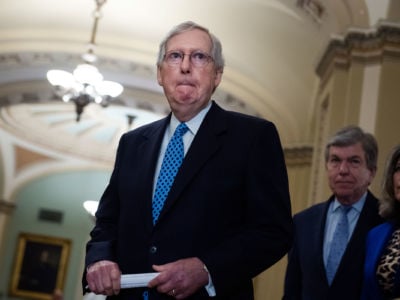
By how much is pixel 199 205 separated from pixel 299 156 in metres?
8.33

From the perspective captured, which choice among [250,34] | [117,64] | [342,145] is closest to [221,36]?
[250,34]

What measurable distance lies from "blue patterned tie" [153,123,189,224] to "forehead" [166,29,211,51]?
22cm

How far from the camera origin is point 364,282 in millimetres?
2947

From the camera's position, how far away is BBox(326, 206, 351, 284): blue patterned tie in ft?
10.8

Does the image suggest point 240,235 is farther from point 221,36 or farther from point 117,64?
point 117,64

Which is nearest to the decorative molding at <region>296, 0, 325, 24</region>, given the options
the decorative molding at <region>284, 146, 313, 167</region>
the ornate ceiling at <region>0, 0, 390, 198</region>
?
the ornate ceiling at <region>0, 0, 390, 198</region>

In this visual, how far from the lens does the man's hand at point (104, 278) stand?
6.37 feet

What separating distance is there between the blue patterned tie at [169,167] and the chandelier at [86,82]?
7.78 m

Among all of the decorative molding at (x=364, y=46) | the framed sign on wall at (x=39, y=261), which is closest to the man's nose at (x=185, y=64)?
the decorative molding at (x=364, y=46)

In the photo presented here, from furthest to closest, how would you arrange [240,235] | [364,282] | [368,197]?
1. [368,197]
2. [364,282]
3. [240,235]

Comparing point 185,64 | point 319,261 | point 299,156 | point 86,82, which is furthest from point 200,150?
point 299,156

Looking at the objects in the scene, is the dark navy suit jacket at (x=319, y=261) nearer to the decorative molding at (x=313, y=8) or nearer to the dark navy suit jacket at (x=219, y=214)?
the dark navy suit jacket at (x=219, y=214)

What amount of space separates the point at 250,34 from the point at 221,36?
40 centimetres

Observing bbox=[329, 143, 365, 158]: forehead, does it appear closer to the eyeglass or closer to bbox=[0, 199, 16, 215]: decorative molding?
the eyeglass
